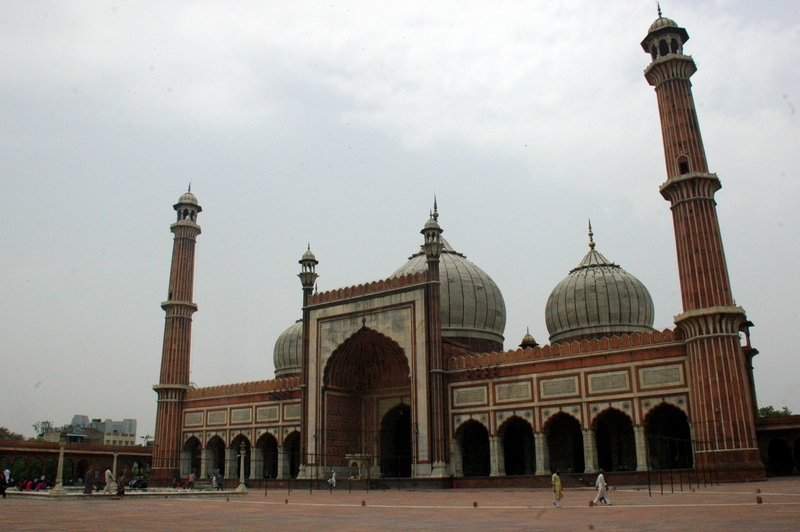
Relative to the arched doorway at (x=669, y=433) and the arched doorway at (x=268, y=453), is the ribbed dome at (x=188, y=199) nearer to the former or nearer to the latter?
the arched doorway at (x=268, y=453)

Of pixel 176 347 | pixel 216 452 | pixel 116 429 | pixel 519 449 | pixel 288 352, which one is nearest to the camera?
pixel 519 449

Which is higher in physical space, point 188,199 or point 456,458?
point 188,199

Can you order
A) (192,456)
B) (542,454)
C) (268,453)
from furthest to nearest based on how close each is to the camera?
(192,456) < (268,453) < (542,454)

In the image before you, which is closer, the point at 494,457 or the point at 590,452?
the point at 590,452

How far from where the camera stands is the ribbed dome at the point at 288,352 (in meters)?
38.6

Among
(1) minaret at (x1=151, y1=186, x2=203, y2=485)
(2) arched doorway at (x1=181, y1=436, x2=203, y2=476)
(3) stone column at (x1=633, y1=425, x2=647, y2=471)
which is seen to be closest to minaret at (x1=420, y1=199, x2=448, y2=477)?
(3) stone column at (x1=633, y1=425, x2=647, y2=471)

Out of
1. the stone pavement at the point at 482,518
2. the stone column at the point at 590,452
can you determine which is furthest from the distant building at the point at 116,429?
the stone pavement at the point at 482,518

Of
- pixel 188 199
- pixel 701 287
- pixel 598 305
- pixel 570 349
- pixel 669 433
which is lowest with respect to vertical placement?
pixel 669 433

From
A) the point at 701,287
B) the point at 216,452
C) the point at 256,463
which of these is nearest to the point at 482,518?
the point at 701,287

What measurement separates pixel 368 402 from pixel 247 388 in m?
6.31

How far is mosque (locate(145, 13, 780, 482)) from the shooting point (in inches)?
870

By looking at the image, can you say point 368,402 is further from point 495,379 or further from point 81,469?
point 81,469

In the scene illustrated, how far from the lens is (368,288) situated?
1171 inches

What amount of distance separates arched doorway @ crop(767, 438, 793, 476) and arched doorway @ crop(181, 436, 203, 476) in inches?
956
